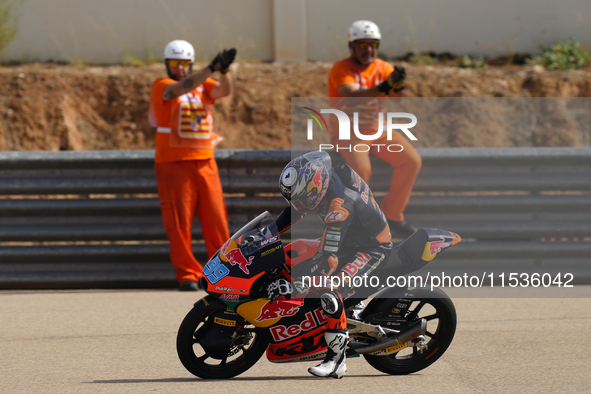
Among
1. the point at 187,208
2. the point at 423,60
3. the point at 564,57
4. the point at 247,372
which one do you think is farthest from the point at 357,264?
the point at 564,57

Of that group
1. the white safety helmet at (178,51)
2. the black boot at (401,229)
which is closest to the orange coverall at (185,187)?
the white safety helmet at (178,51)

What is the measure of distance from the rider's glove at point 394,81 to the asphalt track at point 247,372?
6.40ft

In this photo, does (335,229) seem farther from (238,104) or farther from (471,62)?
(471,62)

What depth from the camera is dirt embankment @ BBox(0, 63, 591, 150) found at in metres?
9.85

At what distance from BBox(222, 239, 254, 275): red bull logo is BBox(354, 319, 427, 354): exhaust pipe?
0.83 metres

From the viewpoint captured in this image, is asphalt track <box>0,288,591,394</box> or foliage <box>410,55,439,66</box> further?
foliage <box>410,55,439,66</box>

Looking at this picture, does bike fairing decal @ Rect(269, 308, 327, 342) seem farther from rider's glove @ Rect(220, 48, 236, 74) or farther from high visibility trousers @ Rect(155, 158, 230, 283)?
rider's glove @ Rect(220, 48, 236, 74)

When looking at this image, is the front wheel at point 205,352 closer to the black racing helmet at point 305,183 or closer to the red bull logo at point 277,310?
the red bull logo at point 277,310

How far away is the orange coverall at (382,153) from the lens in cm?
689

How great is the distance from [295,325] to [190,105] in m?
3.28

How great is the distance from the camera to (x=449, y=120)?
9.91 m

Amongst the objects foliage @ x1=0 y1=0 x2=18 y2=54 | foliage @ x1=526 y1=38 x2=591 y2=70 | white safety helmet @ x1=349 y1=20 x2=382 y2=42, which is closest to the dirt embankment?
foliage @ x1=526 y1=38 x2=591 y2=70

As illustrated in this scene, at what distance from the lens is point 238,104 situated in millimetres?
10102

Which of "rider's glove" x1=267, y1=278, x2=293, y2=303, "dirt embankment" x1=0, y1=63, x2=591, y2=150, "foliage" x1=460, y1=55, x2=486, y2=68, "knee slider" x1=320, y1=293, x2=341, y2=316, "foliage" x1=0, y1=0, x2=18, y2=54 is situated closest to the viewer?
"knee slider" x1=320, y1=293, x2=341, y2=316
